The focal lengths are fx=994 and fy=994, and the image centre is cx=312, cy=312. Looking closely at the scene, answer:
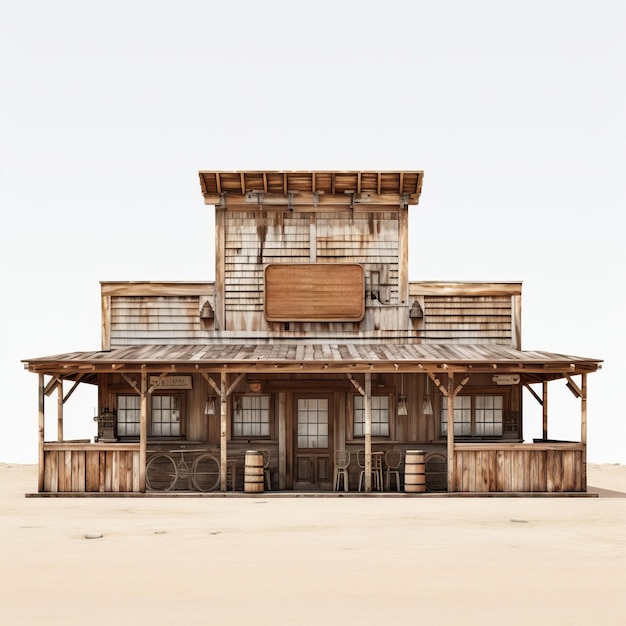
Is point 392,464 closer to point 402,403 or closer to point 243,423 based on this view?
point 402,403

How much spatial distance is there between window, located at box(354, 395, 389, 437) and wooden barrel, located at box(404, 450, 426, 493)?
248 centimetres

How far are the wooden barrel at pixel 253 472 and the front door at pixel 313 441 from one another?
2.31 meters

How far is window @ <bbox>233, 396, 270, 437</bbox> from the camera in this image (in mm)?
22562

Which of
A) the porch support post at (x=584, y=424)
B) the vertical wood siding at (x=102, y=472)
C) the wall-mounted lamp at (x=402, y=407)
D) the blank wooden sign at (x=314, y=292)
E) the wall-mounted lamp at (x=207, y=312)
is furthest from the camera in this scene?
the blank wooden sign at (x=314, y=292)

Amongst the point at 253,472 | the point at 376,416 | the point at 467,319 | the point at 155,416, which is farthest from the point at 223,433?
the point at 467,319

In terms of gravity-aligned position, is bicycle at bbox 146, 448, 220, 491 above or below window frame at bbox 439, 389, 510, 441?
below

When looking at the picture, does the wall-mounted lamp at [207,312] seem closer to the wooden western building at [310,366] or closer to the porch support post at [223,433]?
the wooden western building at [310,366]

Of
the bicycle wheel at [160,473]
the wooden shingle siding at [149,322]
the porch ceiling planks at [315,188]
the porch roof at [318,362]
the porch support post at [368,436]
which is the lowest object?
the bicycle wheel at [160,473]
